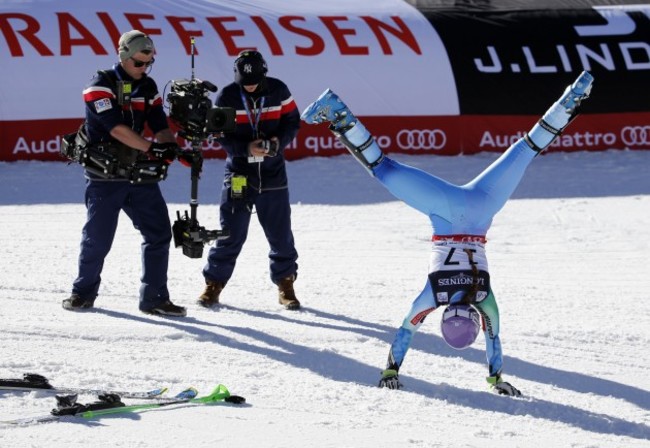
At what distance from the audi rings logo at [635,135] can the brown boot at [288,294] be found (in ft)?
23.1

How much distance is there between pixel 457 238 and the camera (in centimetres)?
699

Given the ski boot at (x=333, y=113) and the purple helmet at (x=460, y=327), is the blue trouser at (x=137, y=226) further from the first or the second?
the purple helmet at (x=460, y=327)

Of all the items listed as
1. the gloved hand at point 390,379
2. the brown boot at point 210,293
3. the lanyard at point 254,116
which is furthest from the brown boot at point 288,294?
the gloved hand at point 390,379

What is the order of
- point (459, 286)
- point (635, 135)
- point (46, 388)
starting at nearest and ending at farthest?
point (46, 388) < point (459, 286) < point (635, 135)

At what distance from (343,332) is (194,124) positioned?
1.63m

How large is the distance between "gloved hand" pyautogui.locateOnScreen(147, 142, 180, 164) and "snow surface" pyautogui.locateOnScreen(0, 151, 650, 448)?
3.49 ft

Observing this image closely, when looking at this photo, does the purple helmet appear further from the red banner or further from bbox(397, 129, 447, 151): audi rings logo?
bbox(397, 129, 447, 151): audi rings logo

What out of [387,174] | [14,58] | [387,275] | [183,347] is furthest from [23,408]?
[14,58]

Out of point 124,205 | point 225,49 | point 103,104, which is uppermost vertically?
point 225,49

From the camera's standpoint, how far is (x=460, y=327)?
6.59 metres

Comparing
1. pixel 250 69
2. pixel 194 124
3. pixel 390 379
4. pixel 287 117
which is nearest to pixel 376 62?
pixel 287 117

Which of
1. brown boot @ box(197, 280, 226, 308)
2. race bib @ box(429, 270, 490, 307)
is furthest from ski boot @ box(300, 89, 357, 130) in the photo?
brown boot @ box(197, 280, 226, 308)

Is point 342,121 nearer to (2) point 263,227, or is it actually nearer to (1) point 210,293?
(2) point 263,227

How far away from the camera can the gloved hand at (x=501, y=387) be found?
7.04 metres
